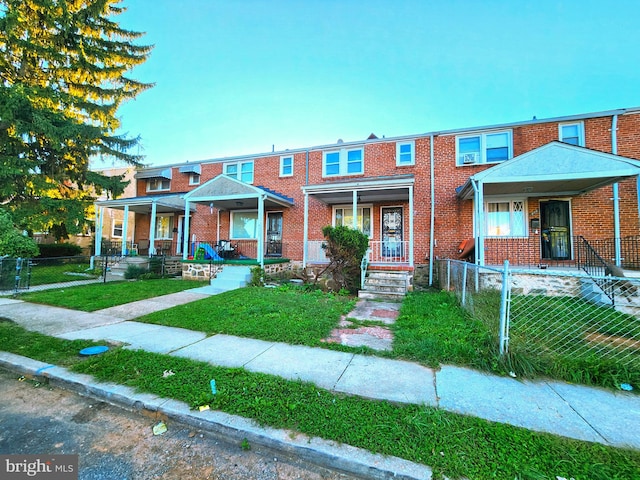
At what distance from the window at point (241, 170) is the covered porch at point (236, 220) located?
4.54 feet

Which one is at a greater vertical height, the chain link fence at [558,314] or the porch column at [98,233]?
the porch column at [98,233]

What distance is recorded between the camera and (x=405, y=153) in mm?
11594

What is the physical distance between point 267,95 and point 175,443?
13.9 metres

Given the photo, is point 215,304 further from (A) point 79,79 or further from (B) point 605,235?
(A) point 79,79

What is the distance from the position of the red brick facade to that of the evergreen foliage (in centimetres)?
319

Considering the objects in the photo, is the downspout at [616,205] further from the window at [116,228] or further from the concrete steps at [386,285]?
the window at [116,228]

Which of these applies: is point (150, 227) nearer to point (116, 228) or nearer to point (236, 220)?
point (236, 220)

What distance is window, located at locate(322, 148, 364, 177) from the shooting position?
40.5 ft

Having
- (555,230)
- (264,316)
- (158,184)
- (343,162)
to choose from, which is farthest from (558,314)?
(158,184)

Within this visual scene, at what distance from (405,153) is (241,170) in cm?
846

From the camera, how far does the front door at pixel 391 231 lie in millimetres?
11538

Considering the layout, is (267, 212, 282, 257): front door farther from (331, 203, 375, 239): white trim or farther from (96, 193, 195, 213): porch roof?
(96, 193, 195, 213): porch roof

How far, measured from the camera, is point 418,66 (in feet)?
38.0

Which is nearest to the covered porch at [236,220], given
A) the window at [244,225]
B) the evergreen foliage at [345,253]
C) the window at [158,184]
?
the window at [244,225]
